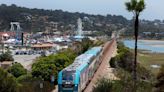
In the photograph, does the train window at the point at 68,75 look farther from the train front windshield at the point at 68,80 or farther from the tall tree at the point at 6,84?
the tall tree at the point at 6,84

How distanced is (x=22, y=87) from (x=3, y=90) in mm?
4274

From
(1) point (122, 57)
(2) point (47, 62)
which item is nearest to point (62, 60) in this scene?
(2) point (47, 62)

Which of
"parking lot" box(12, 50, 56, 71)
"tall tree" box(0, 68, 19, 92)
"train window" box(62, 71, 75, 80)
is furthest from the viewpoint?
"parking lot" box(12, 50, 56, 71)

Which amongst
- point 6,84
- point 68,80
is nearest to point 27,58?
point 68,80

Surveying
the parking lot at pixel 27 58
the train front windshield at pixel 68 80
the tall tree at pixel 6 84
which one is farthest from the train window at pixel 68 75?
the parking lot at pixel 27 58

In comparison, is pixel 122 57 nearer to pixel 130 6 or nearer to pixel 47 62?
pixel 47 62

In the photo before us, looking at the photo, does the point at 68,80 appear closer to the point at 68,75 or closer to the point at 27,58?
the point at 68,75

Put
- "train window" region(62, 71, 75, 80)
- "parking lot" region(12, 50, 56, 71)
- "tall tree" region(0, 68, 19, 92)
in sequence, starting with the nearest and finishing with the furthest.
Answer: "tall tree" region(0, 68, 19, 92) < "train window" region(62, 71, 75, 80) < "parking lot" region(12, 50, 56, 71)

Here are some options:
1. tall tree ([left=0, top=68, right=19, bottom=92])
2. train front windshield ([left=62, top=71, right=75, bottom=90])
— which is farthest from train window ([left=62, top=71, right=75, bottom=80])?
tall tree ([left=0, top=68, right=19, bottom=92])

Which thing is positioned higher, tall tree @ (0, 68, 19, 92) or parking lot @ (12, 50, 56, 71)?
tall tree @ (0, 68, 19, 92)

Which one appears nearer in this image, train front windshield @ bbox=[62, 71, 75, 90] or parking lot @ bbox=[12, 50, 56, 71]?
train front windshield @ bbox=[62, 71, 75, 90]

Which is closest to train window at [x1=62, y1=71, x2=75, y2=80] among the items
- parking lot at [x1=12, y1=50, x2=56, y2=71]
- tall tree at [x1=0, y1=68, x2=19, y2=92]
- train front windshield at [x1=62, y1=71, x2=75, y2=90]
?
train front windshield at [x1=62, y1=71, x2=75, y2=90]

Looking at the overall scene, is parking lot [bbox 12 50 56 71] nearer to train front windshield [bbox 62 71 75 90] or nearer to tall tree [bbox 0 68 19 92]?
train front windshield [bbox 62 71 75 90]

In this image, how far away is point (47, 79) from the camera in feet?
138
